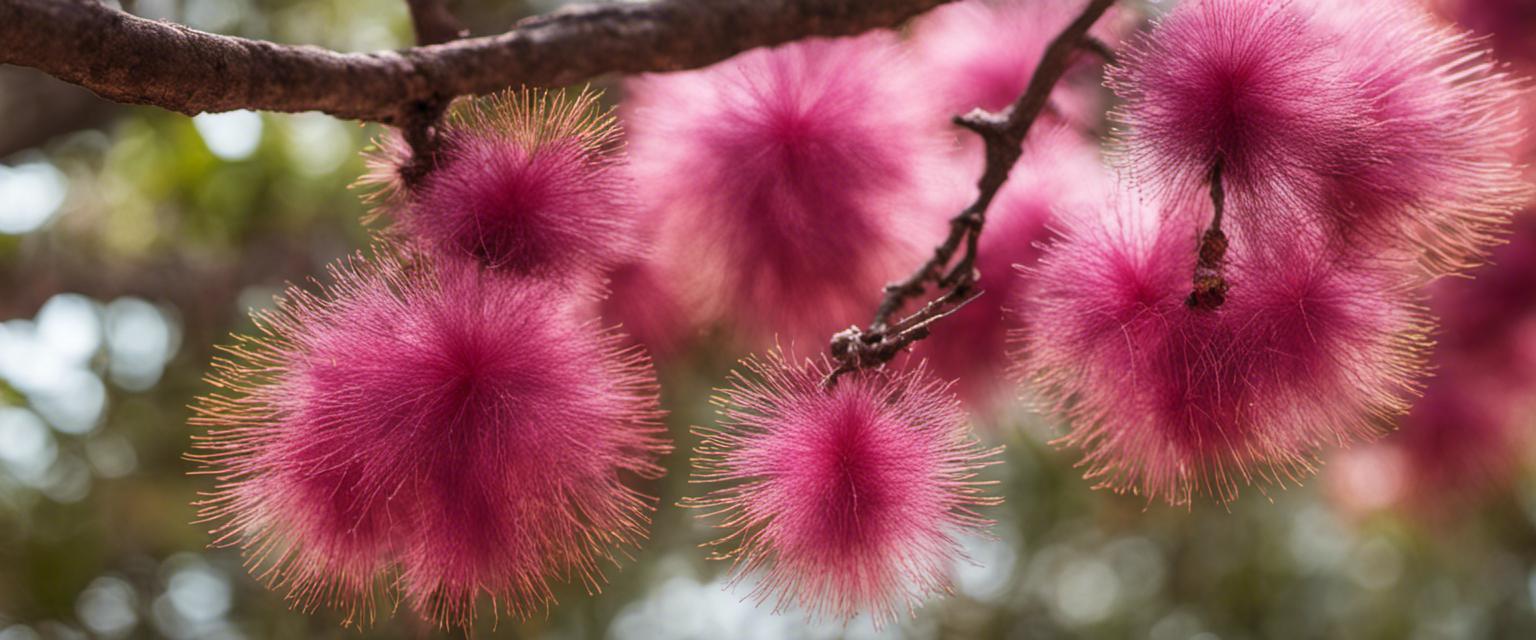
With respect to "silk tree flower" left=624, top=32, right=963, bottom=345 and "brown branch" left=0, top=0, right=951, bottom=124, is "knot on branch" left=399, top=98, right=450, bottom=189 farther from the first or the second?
"silk tree flower" left=624, top=32, right=963, bottom=345

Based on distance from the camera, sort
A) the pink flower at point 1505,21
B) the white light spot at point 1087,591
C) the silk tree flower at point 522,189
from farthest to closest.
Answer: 1. the white light spot at point 1087,591
2. the pink flower at point 1505,21
3. the silk tree flower at point 522,189

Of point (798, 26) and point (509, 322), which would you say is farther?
point (509, 322)

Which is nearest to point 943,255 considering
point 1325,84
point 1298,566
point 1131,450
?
point 1131,450

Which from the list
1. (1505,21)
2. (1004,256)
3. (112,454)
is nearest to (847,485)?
(1004,256)

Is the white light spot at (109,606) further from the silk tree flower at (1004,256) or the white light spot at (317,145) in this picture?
the silk tree flower at (1004,256)

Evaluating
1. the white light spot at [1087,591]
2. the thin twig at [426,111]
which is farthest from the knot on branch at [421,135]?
the white light spot at [1087,591]

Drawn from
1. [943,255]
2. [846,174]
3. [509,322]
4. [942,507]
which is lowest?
[942,507]

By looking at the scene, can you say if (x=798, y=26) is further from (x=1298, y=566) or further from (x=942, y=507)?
(x=1298, y=566)

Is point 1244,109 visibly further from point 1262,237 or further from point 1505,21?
point 1505,21
